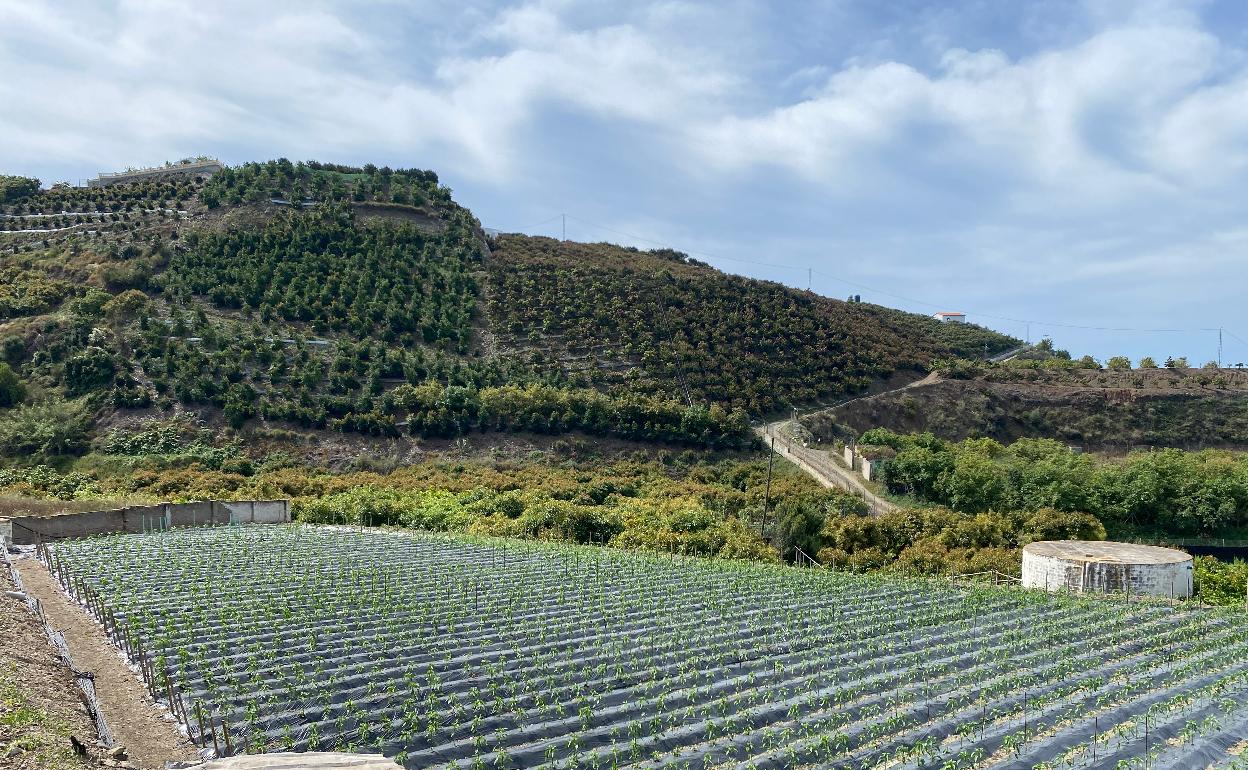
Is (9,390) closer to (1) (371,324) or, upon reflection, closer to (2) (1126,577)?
(1) (371,324)

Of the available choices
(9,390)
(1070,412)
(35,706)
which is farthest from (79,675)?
(1070,412)

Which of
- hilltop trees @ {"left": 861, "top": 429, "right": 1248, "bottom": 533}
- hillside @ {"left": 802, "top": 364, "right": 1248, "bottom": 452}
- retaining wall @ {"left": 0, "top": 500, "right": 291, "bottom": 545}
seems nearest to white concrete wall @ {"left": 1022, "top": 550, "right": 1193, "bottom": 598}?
hilltop trees @ {"left": 861, "top": 429, "right": 1248, "bottom": 533}

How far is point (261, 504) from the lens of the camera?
88.9 ft

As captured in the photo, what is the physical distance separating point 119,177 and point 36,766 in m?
83.3

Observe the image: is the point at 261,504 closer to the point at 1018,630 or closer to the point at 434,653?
the point at 434,653

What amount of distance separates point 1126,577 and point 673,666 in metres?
11.2

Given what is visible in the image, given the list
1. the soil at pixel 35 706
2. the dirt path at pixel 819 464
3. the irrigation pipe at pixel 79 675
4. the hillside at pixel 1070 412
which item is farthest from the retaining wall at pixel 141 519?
the hillside at pixel 1070 412

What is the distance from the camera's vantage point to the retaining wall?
2120 centimetres

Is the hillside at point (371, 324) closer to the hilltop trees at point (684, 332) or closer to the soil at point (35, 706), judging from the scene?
the hilltop trees at point (684, 332)

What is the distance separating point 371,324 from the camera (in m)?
49.6

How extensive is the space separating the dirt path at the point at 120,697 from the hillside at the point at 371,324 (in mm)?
27243

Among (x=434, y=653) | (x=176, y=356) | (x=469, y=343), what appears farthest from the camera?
(x=469, y=343)

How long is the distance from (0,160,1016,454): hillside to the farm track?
24711 millimetres

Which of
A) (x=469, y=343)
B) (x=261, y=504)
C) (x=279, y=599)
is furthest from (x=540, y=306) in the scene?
(x=279, y=599)
